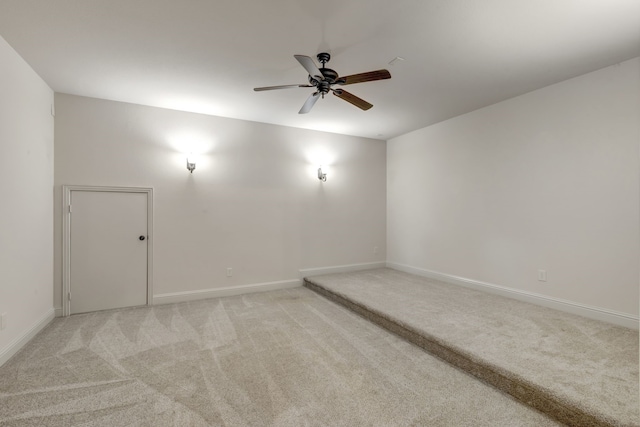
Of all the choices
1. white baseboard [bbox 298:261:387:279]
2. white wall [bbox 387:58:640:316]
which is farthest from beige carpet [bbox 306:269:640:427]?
white baseboard [bbox 298:261:387:279]

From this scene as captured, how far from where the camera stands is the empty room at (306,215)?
2.17 m

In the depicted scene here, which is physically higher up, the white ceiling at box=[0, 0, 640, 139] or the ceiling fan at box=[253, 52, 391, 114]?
the white ceiling at box=[0, 0, 640, 139]

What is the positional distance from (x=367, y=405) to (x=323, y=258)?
11.4ft

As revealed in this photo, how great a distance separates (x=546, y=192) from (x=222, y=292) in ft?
15.5

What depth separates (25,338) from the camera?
2.96 meters

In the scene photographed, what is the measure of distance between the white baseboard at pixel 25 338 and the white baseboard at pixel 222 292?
3.71 feet

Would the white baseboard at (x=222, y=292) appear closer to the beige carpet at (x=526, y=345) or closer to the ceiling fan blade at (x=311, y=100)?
the beige carpet at (x=526, y=345)

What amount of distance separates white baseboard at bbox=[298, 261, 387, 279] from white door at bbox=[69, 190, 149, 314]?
2.54 meters

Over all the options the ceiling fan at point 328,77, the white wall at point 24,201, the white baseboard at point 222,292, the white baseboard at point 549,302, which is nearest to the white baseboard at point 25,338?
the white wall at point 24,201

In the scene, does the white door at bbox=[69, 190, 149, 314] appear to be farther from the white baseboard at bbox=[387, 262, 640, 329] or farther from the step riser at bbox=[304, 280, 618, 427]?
the white baseboard at bbox=[387, 262, 640, 329]

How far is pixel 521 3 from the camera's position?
7.02 feet

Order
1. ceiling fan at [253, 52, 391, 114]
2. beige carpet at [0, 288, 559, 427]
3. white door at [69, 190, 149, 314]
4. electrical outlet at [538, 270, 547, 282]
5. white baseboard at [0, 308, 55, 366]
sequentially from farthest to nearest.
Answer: white door at [69, 190, 149, 314], electrical outlet at [538, 270, 547, 282], white baseboard at [0, 308, 55, 366], ceiling fan at [253, 52, 391, 114], beige carpet at [0, 288, 559, 427]

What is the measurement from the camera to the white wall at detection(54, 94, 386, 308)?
3.90 m

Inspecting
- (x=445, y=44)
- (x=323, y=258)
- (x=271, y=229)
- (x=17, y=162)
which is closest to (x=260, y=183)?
(x=271, y=229)
